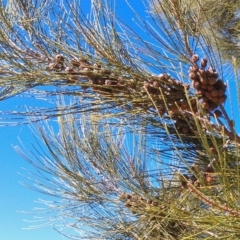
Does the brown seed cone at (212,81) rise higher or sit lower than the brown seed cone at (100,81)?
lower

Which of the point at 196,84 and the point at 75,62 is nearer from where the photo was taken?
the point at 196,84

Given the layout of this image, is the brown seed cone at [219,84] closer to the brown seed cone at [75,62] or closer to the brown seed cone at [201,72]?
the brown seed cone at [201,72]

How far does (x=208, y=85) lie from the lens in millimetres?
862

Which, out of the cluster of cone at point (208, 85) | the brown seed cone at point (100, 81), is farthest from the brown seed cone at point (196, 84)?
the brown seed cone at point (100, 81)

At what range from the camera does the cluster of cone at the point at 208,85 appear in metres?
0.85

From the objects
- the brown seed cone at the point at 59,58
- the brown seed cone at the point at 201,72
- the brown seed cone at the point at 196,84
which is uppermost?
the brown seed cone at the point at 59,58

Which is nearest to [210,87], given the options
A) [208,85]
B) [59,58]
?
[208,85]

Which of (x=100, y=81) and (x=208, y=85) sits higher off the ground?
(x=100, y=81)

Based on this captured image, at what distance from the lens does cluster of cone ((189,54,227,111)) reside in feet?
2.81

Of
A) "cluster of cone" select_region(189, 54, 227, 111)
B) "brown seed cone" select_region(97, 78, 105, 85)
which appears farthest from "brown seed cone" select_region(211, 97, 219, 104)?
"brown seed cone" select_region(97, 78, 105, 85)

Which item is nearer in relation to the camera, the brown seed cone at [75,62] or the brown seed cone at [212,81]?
the brown seed cone at [212,81]

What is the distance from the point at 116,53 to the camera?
3.13ft

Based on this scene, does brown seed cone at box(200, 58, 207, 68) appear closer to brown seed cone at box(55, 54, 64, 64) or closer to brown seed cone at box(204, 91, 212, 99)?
brown seed cone at box(204, 91, 212, 99)

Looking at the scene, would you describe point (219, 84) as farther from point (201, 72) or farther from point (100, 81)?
point (100, 81)
